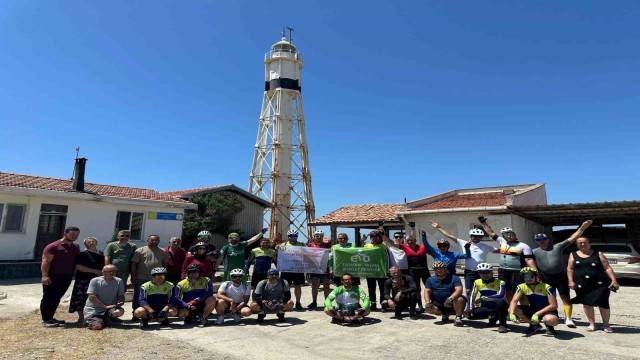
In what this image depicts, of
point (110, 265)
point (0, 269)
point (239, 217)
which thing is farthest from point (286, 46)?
point (110, 265)

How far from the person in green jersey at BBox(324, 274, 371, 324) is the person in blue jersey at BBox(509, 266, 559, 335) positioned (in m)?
2.57

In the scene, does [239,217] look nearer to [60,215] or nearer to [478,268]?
[60,215]

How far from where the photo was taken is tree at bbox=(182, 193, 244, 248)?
19.2m

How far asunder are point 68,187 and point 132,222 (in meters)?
2.87

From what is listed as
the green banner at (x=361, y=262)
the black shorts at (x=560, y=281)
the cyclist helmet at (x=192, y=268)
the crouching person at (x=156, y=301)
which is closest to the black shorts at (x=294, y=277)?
the green banner at (x=361, y=262)

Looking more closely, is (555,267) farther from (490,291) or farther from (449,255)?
(449,255)

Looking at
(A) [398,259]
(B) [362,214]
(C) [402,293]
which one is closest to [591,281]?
(C) [402,293]

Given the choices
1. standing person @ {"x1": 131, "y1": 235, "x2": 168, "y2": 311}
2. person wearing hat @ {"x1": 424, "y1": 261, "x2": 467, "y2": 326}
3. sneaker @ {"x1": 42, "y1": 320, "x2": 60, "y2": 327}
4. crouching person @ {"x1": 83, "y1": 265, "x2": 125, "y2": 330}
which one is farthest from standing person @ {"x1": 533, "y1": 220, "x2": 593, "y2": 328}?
sneaker @ {"x1": 42, "y1": 320, "x2": 60, "y2": 327}

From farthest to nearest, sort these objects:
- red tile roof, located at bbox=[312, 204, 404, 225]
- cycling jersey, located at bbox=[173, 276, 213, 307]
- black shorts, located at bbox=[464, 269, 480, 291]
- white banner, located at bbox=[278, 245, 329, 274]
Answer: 1. red tile roof, located at bbox=[312, 204, 404, 225]
2. white banner, located at bbox=[278, 245, 329, 274]
3. black shorts, located at bbox=[464, 269, 480, 291]
4. cycling jersey, located at bbox=[173, 276, 213, 307]

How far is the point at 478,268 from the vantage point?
677cm

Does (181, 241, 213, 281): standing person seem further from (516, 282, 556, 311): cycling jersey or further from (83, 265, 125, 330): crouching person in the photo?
(516, 282, 556, 311): cycling jersey

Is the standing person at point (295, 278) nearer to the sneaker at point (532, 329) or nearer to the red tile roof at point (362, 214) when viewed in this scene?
the sneaker at point (532, 329)

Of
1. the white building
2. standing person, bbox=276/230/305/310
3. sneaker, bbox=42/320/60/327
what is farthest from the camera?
the white building

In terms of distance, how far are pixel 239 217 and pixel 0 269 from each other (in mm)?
11368
